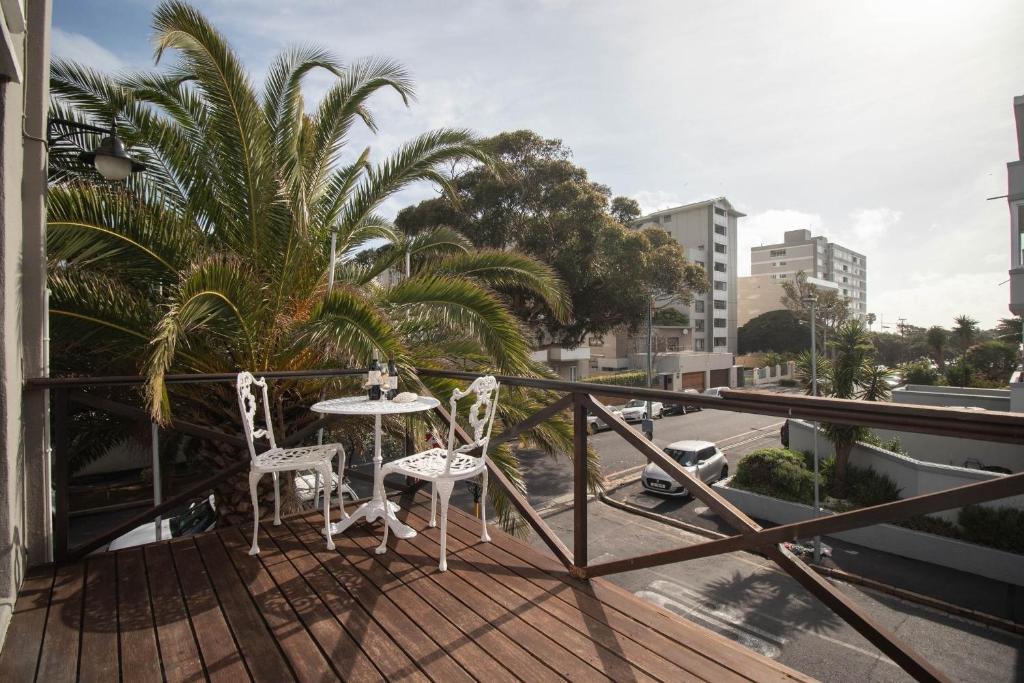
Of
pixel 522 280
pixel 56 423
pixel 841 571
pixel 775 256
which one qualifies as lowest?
pixel 841 571

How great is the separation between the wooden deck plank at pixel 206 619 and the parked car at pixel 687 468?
491 inches

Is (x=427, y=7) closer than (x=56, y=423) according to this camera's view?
No

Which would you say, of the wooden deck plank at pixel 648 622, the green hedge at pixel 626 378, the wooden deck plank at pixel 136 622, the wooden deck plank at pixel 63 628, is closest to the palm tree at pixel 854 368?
the green hedge at pixel 626 378

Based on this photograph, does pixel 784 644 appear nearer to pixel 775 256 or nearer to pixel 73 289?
pixel 73 289

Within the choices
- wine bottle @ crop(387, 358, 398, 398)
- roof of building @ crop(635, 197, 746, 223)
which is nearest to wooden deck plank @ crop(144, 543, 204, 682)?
wine bottle @ crop(387, 358, 398, 398)

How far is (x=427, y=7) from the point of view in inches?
225

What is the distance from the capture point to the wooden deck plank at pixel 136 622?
180 cm

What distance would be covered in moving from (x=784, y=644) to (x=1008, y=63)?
887cm

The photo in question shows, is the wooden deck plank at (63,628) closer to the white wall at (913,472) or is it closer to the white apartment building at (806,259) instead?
the white wall at (913,472)

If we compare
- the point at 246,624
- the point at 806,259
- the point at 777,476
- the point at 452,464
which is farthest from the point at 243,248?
the point at 806,259

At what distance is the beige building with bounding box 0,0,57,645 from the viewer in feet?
7.16

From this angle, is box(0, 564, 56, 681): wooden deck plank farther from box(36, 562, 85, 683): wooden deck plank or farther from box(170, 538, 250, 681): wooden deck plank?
box(170, 538, 250, 681): wooden deck plank

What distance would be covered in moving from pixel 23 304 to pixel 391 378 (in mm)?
1910

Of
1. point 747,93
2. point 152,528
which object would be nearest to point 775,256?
point 747,93
